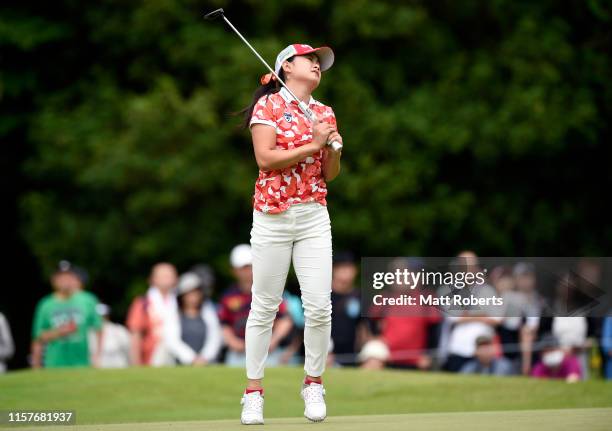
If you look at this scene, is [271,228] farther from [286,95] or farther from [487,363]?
[487,363]

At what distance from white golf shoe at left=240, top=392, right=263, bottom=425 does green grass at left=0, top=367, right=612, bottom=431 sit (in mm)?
2290

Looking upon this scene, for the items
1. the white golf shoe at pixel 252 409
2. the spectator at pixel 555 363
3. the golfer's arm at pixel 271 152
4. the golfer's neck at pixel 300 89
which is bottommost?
the white golf shoe at pixel 252 409

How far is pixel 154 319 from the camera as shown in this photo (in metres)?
13.4

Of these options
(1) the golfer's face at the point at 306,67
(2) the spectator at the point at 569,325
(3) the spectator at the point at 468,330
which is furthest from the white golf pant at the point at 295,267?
(2) the spectator at the point at 569,325

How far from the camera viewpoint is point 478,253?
20.6 metres

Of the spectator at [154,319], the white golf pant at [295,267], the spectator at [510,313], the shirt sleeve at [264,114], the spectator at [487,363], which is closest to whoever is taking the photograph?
the shirt sleeve at [264,114]

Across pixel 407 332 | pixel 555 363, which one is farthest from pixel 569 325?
pixel 407 332

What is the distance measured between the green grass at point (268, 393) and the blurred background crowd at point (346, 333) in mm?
965

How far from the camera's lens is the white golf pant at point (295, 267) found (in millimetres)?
7305

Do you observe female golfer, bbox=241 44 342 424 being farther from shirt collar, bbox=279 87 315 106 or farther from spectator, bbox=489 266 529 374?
spectator, bbox=489 266 529 374

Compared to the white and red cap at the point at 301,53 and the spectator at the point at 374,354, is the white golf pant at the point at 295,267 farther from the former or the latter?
the spectator at the point at 374,354

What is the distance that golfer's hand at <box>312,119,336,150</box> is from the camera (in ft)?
23.0

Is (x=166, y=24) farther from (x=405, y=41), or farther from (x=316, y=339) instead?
(x=316, y=339)

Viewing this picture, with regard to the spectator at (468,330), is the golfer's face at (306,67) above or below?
above
